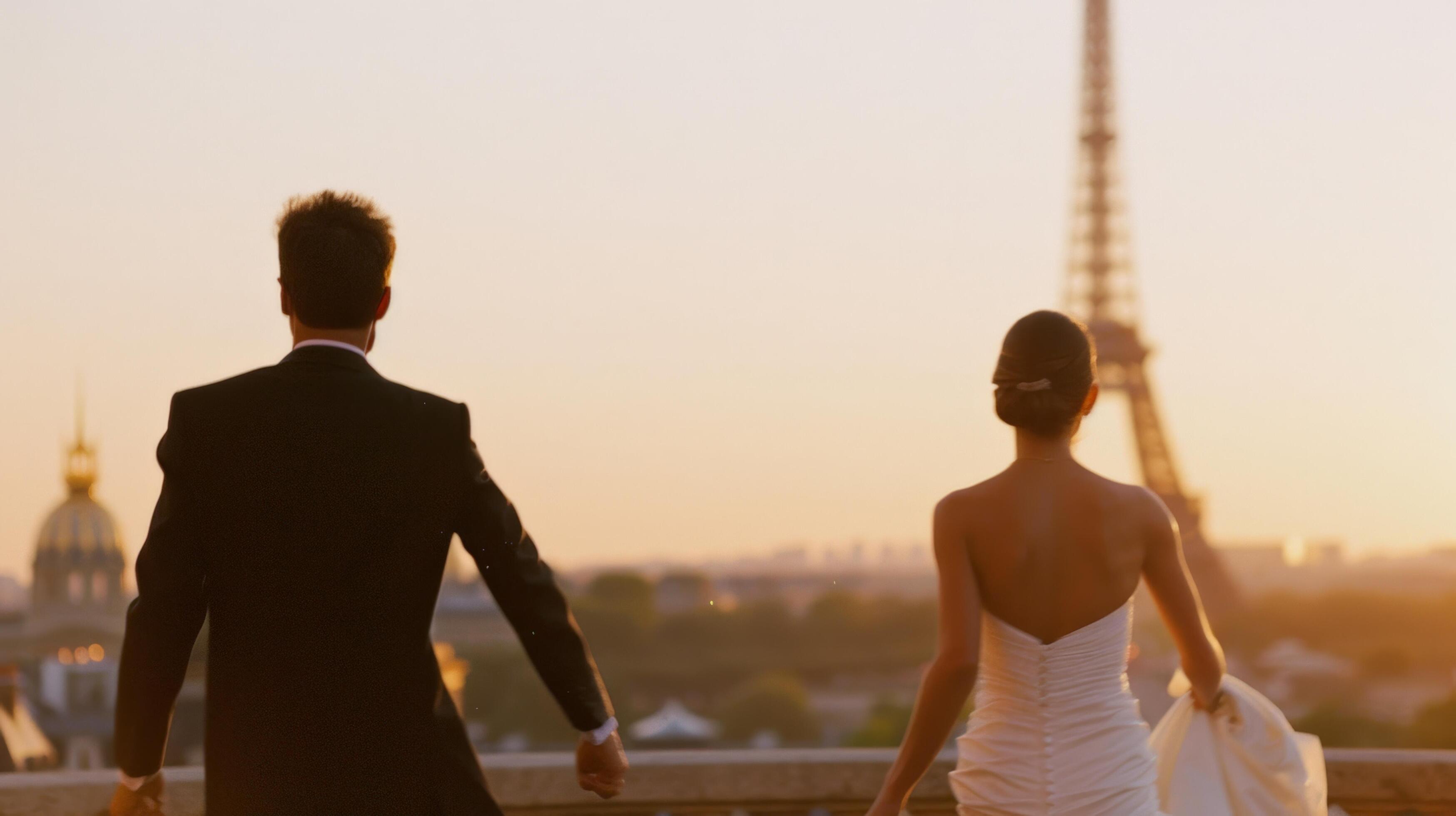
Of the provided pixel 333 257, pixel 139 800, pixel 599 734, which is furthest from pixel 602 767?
pixel 333 257

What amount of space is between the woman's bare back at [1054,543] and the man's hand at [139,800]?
5.32 feet

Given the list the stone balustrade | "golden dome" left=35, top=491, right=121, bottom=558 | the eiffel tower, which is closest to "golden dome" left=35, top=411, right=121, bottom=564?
"golden dome" left=35, top=491, right=121, bottom=558

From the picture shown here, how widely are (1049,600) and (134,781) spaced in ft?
5.87

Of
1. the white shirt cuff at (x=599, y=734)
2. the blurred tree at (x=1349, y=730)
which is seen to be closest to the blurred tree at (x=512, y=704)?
the blurred tree at (x=1349, y=730)

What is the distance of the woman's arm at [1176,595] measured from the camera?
10.3ft

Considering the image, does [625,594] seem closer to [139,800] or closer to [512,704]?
[512,704]

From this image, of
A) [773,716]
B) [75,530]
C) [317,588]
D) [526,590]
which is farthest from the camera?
[75,530]

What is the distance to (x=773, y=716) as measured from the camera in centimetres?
7356

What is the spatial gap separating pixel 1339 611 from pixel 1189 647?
93623 millimetres

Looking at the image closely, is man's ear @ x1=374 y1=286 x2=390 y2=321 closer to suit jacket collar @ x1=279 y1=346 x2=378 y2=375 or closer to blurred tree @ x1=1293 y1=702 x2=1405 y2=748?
suit jacket collar @ x1=279 y1=346 x2=378 y2=375

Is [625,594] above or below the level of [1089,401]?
below

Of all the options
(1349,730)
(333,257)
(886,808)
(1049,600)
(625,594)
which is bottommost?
(625,594)

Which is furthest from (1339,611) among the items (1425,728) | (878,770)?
(878,770)

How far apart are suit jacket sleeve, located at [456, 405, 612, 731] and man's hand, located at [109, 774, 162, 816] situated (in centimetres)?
71
